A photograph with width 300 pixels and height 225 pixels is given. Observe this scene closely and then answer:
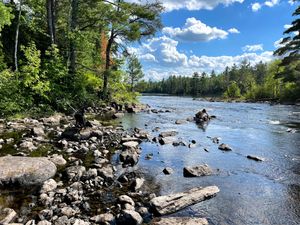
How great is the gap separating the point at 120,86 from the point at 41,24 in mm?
10312

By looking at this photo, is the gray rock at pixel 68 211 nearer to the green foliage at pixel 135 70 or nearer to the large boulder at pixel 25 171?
the large boulder at pixel 25 171

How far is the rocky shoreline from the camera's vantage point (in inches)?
296

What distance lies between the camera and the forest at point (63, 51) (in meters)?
22.5

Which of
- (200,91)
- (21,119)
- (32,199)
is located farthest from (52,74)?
(200,91)

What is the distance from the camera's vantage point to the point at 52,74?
25422 millimetres

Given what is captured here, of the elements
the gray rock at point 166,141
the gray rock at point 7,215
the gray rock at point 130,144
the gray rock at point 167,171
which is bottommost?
the gray rock at point 7,215

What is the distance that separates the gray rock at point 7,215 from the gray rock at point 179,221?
320 cm

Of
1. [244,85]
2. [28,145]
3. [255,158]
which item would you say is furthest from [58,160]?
[244,85]

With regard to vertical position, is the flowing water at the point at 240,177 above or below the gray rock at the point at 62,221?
above

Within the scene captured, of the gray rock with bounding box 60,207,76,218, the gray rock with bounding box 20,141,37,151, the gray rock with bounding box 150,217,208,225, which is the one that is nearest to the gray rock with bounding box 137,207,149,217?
the gray rock with bounding box 150,217,208,225

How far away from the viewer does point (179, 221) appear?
24.3ft

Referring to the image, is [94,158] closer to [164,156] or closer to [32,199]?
[164,156]

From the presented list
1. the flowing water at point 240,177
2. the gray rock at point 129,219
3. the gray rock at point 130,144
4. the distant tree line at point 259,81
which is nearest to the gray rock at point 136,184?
the flowing water at point 240,177

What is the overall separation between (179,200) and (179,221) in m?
1.06
